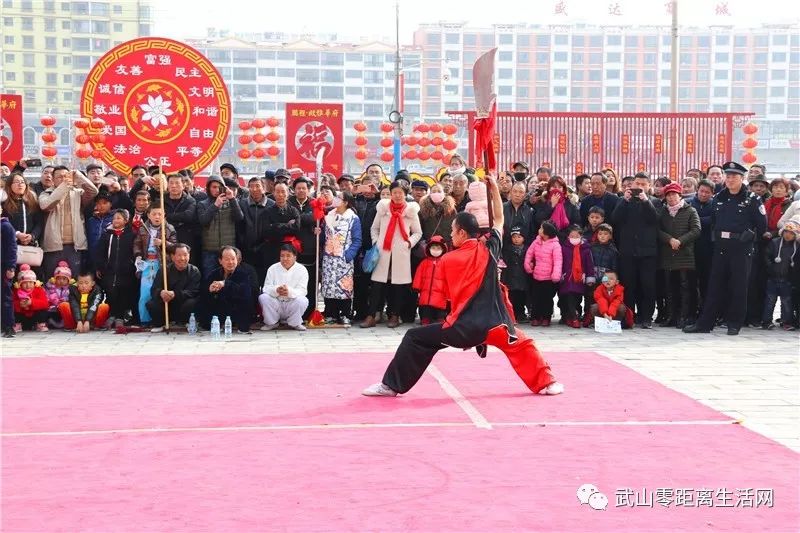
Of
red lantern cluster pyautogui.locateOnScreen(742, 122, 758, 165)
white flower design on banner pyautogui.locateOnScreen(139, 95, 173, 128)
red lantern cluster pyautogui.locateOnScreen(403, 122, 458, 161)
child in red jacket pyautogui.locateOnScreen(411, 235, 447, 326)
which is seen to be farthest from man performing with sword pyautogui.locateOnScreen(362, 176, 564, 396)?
red lantern cluster pyautogui.locateOnScreen(403, 122, 458, 161)

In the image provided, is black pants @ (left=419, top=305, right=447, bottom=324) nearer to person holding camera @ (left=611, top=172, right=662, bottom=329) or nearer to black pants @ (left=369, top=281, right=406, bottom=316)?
black pants @ (left=369, top=281, right=406, bottom=316)

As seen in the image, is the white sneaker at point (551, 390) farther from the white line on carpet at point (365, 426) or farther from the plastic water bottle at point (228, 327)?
the plastic water bottle at point (228, 327)

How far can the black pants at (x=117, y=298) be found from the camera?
11414 millimetres

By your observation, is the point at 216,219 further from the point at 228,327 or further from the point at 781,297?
the point at 781,297

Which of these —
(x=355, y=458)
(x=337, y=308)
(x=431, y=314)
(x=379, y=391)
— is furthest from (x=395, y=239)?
(x=355, y=458)

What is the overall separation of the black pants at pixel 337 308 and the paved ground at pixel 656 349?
1.51ft

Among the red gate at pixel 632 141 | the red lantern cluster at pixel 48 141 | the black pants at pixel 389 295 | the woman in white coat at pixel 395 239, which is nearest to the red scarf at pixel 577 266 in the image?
the woman in white coat at pixel 395 239

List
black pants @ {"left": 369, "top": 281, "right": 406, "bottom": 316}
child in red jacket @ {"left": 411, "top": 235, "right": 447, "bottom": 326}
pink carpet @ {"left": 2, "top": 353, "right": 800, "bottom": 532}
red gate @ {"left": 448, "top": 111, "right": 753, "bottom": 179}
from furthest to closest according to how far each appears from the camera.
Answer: red gate @ {"left": 448, "top": 111, "right": 753, "bottom": 179} → black pants @ {"left": 369, "top": 281, "right": 406, "bottom": 316} → child in red jacket @ {"left": 411, "top": 235, "right": 447, "bottom": 326} → pink carpet @ {"left": 2, "top": 353, "right": 800, "bottom": 532}

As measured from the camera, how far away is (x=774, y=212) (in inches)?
465

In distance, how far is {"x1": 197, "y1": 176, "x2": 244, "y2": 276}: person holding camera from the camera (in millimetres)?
11297

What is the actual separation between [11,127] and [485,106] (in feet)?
35.0

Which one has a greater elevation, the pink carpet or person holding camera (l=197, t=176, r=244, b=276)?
person holding camera (l=197, t=176, r=244, b=276)

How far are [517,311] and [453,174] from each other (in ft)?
5.36

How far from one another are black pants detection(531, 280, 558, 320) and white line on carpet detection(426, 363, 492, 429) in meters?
3.10
